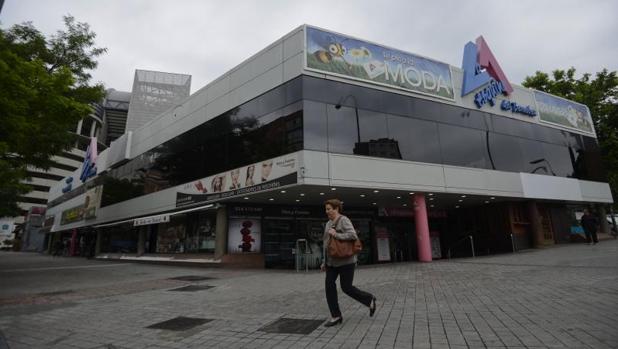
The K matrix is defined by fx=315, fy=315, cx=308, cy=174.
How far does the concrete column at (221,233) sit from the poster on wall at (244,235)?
256 mm

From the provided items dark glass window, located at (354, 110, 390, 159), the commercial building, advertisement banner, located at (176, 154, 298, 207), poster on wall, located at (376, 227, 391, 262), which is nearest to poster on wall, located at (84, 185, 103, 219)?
the commercial building

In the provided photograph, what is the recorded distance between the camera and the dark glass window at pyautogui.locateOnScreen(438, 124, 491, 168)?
16.2 metres

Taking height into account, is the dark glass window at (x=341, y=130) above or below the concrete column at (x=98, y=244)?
above

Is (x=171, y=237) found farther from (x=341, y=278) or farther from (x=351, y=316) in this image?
(x=341, y=278)

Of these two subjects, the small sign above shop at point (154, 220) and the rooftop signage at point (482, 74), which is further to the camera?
the rooftop signage at point (482, 74)

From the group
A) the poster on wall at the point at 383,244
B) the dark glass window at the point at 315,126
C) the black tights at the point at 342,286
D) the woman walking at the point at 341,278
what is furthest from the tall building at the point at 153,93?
the black tights at the point at 342,286

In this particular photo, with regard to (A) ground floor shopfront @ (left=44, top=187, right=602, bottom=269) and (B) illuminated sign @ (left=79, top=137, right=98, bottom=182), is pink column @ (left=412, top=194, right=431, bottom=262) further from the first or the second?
(B) illuminated sign @ (left=79, top=137, right=98, bottom=182)

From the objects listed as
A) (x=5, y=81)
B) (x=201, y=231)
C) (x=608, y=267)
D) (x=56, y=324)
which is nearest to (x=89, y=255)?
(x=201, y=231)

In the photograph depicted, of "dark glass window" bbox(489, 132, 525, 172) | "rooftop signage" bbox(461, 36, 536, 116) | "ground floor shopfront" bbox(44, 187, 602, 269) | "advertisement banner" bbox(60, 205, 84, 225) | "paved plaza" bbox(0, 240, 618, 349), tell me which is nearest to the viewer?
"paved plaza" bbox(0, 240, 618, 349)

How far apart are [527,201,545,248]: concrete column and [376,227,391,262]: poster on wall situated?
29.5 feet

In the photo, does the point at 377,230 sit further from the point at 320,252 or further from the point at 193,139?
the point at 193,139

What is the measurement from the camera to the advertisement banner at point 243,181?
42.4 feet

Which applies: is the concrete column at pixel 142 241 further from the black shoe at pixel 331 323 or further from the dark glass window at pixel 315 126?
the black shoe at pixel 331 323

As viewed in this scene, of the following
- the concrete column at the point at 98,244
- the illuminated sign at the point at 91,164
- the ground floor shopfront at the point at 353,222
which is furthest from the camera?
the illuminated sign at the point at 91,164
